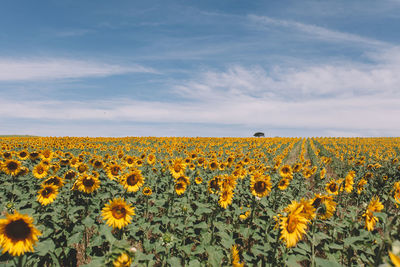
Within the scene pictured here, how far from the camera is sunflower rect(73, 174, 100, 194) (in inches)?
181

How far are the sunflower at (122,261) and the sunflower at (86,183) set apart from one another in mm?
2915

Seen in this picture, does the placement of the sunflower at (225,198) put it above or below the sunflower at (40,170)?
below

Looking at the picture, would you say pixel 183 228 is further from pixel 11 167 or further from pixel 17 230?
pixel 11 167

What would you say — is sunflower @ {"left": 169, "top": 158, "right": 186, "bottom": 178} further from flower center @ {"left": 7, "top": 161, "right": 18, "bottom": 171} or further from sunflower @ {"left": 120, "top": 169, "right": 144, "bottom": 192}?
flower center @ {"left": 7, "top": 161, "right": 18, "bottom": 171}

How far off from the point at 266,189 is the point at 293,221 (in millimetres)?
1827

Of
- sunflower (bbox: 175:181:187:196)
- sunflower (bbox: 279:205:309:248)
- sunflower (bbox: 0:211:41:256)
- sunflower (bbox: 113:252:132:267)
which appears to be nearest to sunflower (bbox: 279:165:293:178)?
sunflower (bbox: 175:181:187:196)

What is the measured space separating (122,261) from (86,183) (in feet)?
10.2

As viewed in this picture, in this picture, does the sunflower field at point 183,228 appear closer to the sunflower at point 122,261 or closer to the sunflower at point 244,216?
the sunflower at point 122,261

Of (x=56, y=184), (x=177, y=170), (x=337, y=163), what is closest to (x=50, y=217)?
(x=56, y=184)

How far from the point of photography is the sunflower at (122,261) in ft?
6.93

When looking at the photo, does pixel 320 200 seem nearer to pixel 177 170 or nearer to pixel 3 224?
pixel 177 170

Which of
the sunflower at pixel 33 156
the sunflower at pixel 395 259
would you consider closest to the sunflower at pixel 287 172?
the sunflower at pixel 395 259

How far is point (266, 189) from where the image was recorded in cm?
494

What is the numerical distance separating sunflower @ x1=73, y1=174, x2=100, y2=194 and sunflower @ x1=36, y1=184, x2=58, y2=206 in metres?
0.41
